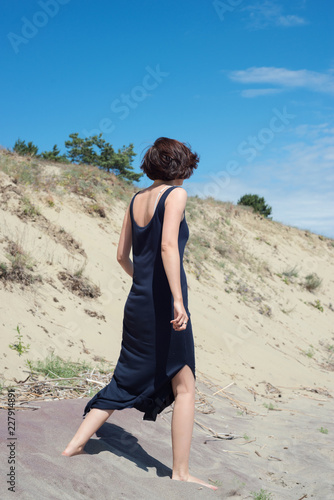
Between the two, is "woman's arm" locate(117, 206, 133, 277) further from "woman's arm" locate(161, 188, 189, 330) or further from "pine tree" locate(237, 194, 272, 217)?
"pine tree" locate(237, 194, 272, 217)

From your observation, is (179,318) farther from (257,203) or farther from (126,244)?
(257,203)

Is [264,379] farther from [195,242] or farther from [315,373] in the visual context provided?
[195,242]

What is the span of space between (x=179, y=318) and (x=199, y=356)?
5534 millimetres

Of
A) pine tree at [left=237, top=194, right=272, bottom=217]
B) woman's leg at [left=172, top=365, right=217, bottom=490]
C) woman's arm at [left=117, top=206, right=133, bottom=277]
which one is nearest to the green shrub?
pine tree at [left=237, top=194, right=272, bottom=217]

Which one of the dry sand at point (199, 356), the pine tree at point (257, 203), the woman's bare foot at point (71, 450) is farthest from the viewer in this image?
the pine tree at point (257, 203)

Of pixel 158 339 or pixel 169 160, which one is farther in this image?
pixel 169 160

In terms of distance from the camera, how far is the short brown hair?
309cm

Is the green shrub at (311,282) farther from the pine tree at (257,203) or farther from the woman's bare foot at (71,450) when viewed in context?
the woman's bare foot at (71,450)

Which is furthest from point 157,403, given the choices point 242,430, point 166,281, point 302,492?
point 242,430

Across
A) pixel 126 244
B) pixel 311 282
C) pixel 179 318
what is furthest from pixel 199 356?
pixel 311 282

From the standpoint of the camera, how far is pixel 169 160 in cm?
310

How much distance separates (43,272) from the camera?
7832mm

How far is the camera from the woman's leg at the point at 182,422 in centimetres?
297

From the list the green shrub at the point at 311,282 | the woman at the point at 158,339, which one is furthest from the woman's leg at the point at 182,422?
the green shrub at the point at 311,282
